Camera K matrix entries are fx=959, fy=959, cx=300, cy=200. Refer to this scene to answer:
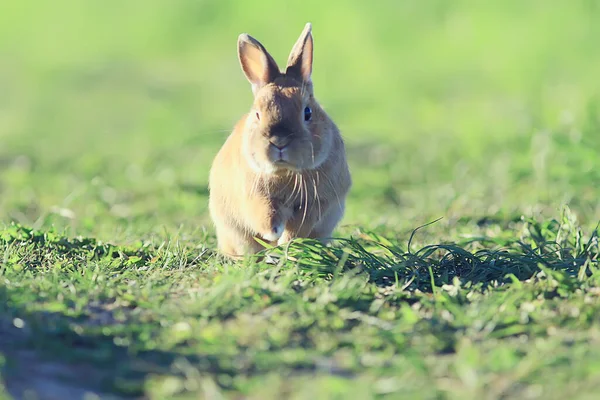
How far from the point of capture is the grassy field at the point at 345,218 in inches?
137

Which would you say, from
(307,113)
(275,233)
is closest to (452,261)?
(275,233)

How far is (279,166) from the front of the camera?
472 centimetres

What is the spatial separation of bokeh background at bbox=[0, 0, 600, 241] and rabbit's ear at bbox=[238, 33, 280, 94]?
1043 mm

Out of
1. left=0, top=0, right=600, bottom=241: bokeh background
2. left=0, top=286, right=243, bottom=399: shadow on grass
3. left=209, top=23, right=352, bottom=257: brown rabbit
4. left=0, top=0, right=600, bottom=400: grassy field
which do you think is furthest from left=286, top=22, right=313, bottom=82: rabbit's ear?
left=0, top=286, right=243, bottom=399: shadow on grass

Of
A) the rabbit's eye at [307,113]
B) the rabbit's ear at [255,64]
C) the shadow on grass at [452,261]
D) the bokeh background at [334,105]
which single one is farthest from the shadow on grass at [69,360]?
the bokeh background at [334,105]

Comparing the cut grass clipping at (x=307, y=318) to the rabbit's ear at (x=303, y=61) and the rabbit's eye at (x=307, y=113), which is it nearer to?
the rabbit's eye at (x=307, y=113)

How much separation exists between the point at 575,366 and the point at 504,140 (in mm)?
5494

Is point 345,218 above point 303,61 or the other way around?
the other way around

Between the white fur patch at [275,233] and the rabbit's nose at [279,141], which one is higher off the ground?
the rabbit's nose at [279,141]

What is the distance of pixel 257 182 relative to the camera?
4.91 meters

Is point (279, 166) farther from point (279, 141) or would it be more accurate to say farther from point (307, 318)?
point (307, 318)

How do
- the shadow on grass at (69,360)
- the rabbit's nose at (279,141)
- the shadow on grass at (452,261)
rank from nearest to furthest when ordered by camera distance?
the shadow on grass at (69,360) → the shadow on grass at (452,261) → the rabbit's nose at (279,141)

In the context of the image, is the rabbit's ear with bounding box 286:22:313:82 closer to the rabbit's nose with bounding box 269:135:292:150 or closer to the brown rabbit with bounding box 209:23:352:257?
the brown rabbit with bounding box 209:23:352:257

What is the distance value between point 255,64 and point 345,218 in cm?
191
